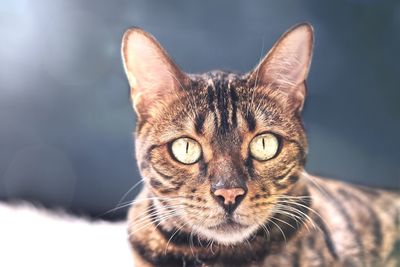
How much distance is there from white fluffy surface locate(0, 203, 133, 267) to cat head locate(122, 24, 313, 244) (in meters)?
0.22

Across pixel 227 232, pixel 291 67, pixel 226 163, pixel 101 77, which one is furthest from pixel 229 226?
pixel 101 77

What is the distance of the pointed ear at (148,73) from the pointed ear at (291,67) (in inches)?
6.8

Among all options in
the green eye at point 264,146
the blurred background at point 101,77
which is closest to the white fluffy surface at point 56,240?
the blurred background at point 101,77

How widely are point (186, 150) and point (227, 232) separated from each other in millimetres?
183

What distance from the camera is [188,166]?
1.03m

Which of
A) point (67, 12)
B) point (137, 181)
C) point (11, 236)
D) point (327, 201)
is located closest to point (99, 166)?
point (137, 181)

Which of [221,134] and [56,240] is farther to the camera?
[56,240]

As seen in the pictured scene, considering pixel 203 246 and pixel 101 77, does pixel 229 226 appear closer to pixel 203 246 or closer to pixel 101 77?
pixel 203 246

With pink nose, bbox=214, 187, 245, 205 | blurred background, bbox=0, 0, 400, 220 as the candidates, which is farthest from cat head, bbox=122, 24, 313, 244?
blurred background, bbox=0, 0, 400, 220

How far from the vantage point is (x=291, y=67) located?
110 centimetres

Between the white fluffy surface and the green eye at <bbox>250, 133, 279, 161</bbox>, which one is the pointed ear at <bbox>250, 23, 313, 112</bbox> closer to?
the green eye at <bbox>250, 133, 279, 161</bbox>

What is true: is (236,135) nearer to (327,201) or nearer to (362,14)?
(327,201)

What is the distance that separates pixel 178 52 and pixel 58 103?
319mm

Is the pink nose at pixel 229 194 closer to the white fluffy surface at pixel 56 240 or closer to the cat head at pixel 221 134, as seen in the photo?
the cat head at pixel 221 134
